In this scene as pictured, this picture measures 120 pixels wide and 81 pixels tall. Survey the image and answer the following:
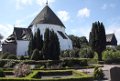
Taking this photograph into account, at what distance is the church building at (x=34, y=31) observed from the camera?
233ft

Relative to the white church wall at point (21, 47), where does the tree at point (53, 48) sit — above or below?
below

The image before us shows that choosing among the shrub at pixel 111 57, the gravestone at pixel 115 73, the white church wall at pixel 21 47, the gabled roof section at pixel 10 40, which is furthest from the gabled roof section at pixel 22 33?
the gravestone at pixel 115 73

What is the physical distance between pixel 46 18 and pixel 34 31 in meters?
4.85

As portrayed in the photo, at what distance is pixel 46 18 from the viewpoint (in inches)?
2899

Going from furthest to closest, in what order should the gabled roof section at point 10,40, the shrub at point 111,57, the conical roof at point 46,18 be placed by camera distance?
the conical roof at point 46,18, the gabled roof section at point 10,40, the shrub at point 111,57

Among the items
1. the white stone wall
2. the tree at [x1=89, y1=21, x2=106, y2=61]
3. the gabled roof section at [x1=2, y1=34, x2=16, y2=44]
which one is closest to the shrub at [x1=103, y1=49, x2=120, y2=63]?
the tree at [x1=89, y1=21, x2=106, y2=61]

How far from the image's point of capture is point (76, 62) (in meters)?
41.2

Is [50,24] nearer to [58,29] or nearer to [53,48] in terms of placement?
[58,29]

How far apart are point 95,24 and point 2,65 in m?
18.8

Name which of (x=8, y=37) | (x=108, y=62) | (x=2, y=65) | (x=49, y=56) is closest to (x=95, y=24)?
(x=108, y=62)

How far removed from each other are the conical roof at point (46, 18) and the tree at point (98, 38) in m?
24.1

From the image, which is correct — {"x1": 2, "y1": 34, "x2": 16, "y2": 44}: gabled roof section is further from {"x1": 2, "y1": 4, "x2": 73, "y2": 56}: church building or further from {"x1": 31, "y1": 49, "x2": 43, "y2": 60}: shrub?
{"x1": 31, "y1": 49, "x2": 43, "y2": 60}: shrub

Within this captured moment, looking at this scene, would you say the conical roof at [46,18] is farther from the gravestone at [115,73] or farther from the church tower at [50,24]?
the gravestone at [115,73]

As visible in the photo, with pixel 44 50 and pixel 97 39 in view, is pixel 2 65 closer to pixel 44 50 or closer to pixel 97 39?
pixel 44 50
